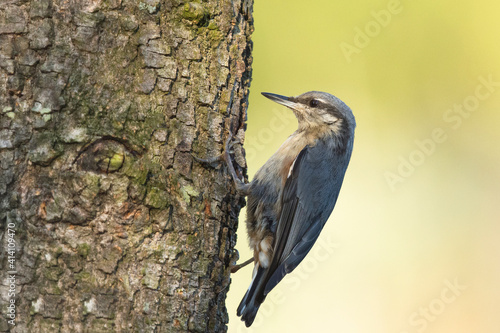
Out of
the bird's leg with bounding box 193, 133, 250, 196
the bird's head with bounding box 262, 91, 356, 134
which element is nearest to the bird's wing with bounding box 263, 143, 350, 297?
the bird's head with bounding box 262, 91, 356, 134

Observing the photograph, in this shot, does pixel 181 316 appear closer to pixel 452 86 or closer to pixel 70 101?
pixel 70 101

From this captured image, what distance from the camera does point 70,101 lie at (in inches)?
85.3

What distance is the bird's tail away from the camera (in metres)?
3.18

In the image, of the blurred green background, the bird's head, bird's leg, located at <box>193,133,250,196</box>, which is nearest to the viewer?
bird's leg, located at <box>193,133,250,196</box>

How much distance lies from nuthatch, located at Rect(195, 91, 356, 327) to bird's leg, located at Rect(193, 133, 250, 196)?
7 centimetres

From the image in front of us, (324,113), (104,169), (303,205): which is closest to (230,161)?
(104,169)

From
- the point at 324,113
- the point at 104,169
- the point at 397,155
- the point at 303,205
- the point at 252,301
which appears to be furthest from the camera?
the point at 397,155

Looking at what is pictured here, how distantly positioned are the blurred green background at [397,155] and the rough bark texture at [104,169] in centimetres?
209

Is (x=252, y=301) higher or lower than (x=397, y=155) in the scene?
lower

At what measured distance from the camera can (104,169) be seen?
217 centimetres

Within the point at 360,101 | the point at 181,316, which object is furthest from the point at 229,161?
the point at 360,101

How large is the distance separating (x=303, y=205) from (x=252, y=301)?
73 cm

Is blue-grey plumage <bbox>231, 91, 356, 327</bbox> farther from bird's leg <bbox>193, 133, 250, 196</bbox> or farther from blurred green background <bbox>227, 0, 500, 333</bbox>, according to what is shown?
blurred green background <bbox>227, 0, 500, 333</bbox>

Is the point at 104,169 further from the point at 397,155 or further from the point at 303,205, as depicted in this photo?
the point at 397,155
